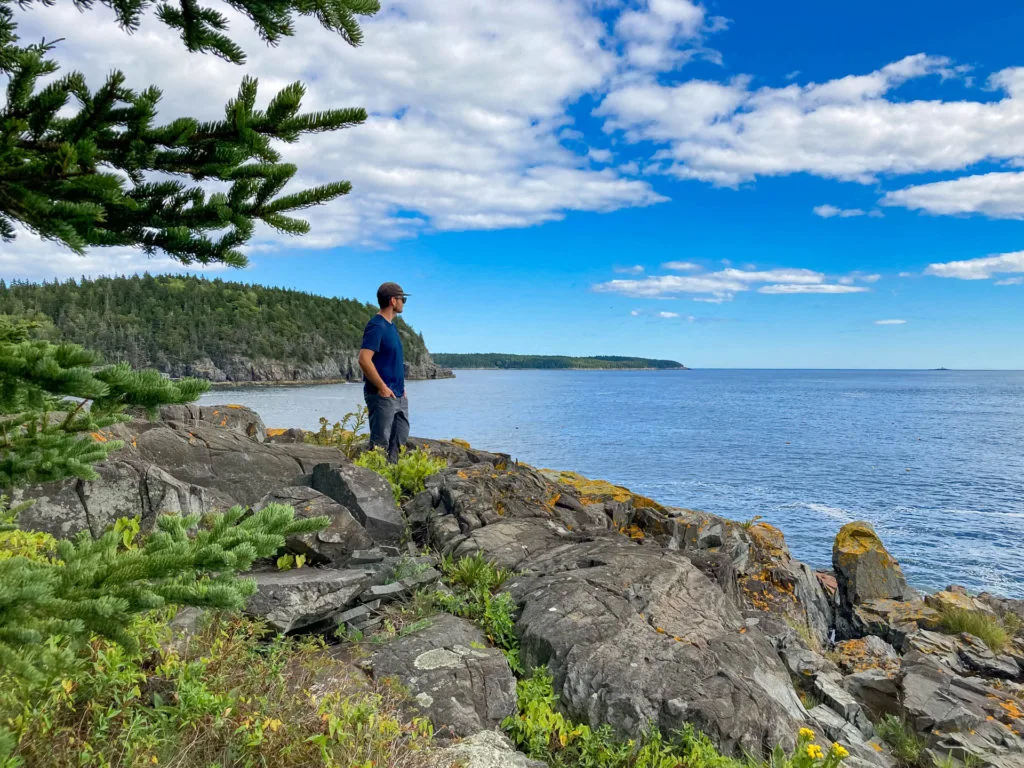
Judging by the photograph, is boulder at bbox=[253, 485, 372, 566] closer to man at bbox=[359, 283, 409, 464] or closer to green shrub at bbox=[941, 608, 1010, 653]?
man at bbox=[359, 283, 409, 464]

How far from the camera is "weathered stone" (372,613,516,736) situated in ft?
16.1

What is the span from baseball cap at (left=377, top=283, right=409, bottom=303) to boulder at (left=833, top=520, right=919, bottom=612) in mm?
13408

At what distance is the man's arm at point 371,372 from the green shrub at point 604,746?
17.8ft

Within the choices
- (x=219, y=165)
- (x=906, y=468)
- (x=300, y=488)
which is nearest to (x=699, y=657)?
(x=300, y=488)

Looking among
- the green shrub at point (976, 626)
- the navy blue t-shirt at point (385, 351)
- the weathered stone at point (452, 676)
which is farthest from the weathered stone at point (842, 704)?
the navy blue t-shirt at point (385, 351)

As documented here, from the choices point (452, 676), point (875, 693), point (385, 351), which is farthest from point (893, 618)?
point (452, 676)

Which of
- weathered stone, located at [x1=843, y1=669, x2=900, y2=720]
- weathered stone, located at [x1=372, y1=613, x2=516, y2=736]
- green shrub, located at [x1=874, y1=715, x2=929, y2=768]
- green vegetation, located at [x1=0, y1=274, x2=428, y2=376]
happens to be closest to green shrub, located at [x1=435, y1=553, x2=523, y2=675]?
weathered stone, located at [x1=372, y1=613, x2=516, y2=736]

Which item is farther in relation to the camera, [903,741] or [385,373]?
[385,373]

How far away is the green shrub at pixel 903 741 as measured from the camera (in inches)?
308

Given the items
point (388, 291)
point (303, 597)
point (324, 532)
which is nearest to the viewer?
point (303, 597)

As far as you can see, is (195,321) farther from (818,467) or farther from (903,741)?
(903,741)

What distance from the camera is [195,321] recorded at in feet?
368

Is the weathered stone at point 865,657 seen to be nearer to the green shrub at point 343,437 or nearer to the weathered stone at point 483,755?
the weathered stone at point 483,755

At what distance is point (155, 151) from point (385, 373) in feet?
22.5
